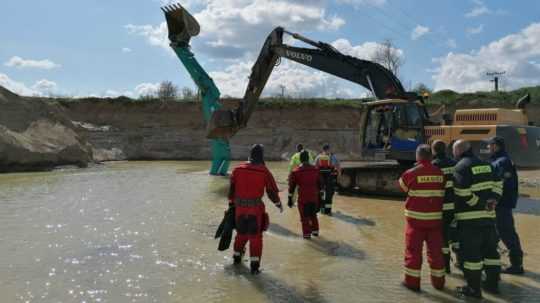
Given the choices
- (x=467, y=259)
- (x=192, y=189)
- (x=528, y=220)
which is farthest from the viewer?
(x=192, y=189)

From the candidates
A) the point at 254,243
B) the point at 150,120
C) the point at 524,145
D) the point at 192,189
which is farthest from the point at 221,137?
the point at 150,120

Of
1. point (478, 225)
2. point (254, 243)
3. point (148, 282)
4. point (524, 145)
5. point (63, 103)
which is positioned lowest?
point (148, 282)

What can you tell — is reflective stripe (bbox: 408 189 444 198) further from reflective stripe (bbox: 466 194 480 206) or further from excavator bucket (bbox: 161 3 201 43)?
excavator bucket (bbox: 161 3 201 43)

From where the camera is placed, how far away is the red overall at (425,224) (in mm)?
5145

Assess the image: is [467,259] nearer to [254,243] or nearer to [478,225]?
[478,225]

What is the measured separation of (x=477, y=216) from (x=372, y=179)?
7.31 meters

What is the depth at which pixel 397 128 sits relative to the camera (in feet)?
38.7

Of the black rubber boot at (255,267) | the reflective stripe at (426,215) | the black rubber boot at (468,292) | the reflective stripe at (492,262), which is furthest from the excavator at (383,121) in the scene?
the black rubber boot at (255,267)

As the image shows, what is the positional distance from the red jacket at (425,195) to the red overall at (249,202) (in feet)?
5.83

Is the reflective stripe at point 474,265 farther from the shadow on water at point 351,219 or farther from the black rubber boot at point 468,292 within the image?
the shadow on water at point 351,219

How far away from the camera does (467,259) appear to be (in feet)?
16.5

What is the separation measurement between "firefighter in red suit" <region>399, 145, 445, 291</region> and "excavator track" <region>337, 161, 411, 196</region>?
690 centimetres

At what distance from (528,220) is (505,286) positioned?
14.7 feet

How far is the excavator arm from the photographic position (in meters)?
12.9
